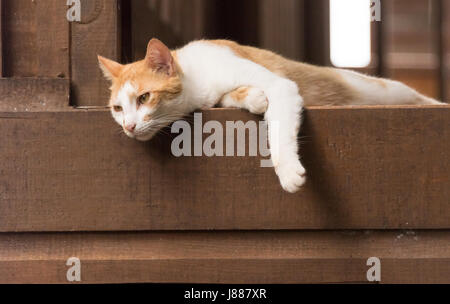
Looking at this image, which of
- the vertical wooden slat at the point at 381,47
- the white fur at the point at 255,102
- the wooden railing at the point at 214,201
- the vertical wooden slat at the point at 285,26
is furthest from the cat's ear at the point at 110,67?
the vertical wooden slat at the point at 285,26

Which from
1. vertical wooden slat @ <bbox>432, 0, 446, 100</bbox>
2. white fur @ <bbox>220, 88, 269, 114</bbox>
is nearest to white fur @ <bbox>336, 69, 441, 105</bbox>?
white fur @ <bbox>220, 88, 269, 114</bbox>

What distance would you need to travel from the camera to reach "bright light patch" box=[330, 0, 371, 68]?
369 centimetres

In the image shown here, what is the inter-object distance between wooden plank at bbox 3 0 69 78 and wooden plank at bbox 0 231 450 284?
418mm

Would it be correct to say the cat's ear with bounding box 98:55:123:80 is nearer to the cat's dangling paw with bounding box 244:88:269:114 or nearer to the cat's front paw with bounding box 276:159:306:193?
the cat's dangling paw with bounding box 244:88:269:114

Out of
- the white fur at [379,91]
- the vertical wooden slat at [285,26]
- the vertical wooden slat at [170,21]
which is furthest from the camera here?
the vertical wooden slat at [285,26]

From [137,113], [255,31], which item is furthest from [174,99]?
[255,31]

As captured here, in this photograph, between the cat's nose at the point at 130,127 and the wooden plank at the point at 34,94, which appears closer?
the cat's nose at the point at 130,127

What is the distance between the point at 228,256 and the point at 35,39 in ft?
2.40

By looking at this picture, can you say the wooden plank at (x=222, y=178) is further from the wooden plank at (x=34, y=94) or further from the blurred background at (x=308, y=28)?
the blurred background at (x=308, y=28)

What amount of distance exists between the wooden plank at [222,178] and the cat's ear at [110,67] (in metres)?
0.11

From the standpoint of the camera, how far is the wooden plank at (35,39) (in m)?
1.32

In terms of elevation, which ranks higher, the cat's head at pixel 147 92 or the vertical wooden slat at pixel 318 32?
the vertical wooden slat at pixel 318 32

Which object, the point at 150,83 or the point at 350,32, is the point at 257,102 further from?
the point at 350,32

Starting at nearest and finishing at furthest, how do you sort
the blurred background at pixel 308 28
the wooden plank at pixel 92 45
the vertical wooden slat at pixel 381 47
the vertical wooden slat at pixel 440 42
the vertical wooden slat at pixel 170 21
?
1. the wooden plank at pixel 92 45
2. the vertical wooden slat at pixel 170 21
3. the blurred background at pixel 308 28
4. the vertical wooden slat at pixel 381 47
5. the vertical wooden slat at pixel 440 42
